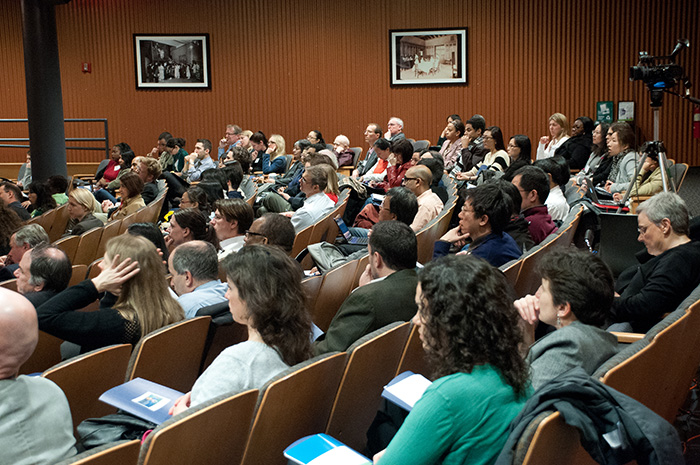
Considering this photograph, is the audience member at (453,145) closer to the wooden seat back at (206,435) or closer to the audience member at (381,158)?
the audience member at (381,158)

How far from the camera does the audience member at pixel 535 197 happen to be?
4484 mm

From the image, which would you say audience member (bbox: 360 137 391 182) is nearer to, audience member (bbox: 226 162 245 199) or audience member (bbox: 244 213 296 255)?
audience member (bbox: 226 162 245 199)

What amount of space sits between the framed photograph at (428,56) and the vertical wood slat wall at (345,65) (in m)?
0.13

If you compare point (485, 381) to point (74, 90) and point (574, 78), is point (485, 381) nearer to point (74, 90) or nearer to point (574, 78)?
point (574, 78)

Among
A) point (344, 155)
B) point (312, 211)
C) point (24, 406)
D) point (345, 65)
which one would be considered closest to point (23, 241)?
point (312, 211)

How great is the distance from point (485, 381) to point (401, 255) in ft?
4.37

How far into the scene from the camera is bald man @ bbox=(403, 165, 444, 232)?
5.32 m

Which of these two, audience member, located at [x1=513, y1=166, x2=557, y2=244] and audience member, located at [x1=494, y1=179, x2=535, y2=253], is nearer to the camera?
audience member, located at [x1=494, y1=179, x2=535, y2=253]

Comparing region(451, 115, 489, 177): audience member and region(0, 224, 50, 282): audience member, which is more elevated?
region(451, 115, 489, 177): audience member

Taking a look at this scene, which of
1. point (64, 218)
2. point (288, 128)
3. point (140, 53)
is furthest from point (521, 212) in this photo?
point (140, 53)

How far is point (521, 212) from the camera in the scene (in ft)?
15.3

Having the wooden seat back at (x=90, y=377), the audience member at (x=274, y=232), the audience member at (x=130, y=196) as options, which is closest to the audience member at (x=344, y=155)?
the audience member at (x=130, y=196)

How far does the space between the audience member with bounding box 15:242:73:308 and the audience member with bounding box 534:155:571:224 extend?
128 inches

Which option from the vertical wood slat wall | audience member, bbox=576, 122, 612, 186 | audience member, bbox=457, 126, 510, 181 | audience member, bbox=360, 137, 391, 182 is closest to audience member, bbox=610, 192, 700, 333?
audience member, bbox=576, 122, 612, 186
